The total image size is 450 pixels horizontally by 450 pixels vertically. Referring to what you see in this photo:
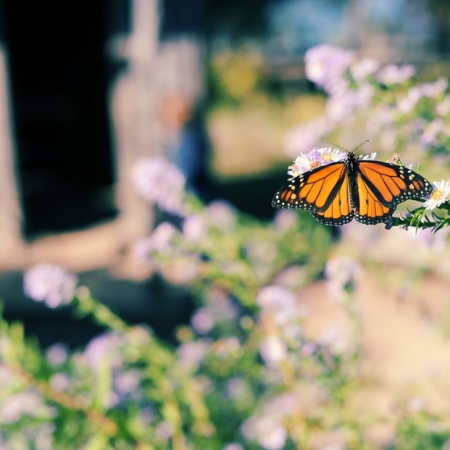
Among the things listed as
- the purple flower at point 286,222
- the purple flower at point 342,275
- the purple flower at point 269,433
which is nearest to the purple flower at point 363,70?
the purple flower at point 342,275

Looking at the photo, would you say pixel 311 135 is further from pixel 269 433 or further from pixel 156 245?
pixel 269 433

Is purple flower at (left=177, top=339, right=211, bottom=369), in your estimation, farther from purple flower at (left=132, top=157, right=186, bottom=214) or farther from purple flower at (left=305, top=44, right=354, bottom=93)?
purple flower at (left=305, top=44, right=354, bottom=93)

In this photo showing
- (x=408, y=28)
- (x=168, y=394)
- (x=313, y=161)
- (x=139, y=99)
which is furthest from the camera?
(x=408, y=28)

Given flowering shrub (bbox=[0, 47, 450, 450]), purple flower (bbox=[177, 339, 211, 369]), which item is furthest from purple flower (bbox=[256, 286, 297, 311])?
purple flower (bbox=[177, 339, 211, 369])

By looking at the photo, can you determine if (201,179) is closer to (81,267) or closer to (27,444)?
(81,267)

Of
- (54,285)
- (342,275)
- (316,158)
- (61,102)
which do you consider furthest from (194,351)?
(61,102)

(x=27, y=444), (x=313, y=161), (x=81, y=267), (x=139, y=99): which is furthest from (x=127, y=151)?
(x=313, y=161)

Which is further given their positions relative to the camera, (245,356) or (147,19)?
(147,19)
